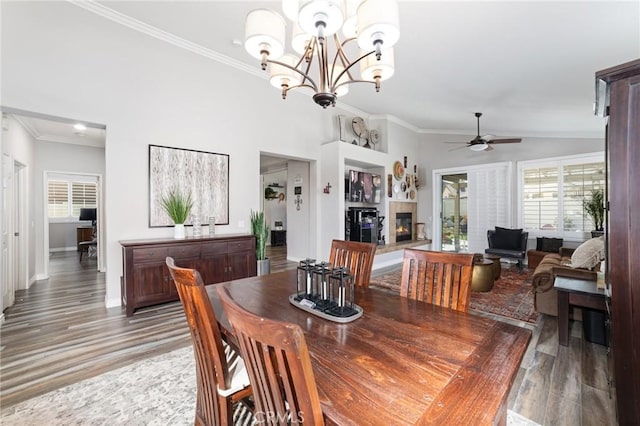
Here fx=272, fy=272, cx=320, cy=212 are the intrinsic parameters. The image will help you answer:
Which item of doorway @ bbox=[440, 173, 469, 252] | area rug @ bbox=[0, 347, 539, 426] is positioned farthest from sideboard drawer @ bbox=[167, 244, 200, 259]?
doorway @ bbox=[440, 173, 469, 252]

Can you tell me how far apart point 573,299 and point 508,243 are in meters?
3.73

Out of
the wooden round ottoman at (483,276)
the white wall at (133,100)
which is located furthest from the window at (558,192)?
the white wall at (133,100)

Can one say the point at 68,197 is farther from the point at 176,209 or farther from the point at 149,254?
the point at 149,254

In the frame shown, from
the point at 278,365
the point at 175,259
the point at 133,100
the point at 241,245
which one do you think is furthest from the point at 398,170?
the point at 278,365

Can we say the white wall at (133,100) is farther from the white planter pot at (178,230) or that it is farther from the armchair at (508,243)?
the armchair at (508,243)

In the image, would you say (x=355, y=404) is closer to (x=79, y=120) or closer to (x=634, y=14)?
(x=634, y=14)

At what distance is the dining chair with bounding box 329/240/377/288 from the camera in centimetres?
202

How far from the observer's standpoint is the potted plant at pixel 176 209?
3.59 meters

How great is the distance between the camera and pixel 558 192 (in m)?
5.77

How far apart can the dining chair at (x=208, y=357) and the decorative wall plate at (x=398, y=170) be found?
6.23m

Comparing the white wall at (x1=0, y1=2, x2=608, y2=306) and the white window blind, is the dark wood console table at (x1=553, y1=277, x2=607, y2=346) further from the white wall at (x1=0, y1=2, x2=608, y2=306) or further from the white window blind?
the white window blind

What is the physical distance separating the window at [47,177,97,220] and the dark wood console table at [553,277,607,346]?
10.3m

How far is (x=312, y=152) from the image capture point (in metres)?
5.48

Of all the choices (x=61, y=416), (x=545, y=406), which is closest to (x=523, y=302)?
(x=545, y=406)
